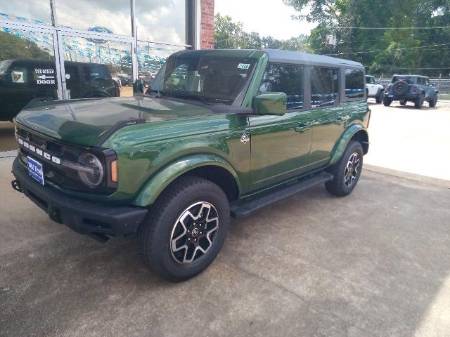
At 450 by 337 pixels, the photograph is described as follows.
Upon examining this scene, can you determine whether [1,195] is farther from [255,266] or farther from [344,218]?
[344,218]

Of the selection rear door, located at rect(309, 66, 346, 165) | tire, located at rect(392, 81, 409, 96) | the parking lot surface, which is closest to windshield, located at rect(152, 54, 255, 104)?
rear door, located at rect(309, 66, 346, 165)

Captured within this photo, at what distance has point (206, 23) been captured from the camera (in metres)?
8.42

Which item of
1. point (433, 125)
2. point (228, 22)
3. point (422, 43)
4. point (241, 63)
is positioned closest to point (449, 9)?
point (422, 43)

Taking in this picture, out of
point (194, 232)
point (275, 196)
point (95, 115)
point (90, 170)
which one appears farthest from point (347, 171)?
point (90, 170)

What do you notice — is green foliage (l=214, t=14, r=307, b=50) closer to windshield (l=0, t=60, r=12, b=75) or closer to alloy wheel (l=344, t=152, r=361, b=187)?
windshield (l=0, t=60, r=12, b=75)

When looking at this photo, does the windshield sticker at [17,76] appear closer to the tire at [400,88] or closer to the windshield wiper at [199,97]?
the windshield wiper at [199,97]

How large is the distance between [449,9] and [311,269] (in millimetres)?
48254

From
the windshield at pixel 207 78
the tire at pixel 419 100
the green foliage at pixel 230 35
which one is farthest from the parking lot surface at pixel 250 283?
the green foliage at pixel 230 35

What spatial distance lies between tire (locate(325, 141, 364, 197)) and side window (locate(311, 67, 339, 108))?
0.79m

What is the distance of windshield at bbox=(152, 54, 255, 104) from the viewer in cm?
323

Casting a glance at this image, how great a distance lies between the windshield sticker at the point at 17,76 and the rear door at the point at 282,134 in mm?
5569

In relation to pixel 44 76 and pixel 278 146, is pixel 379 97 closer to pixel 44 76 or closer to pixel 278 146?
pixel 44 76

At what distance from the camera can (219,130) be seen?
2809 millimetres

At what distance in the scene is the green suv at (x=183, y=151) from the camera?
2.31 m
